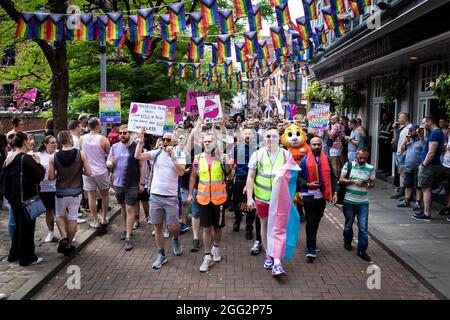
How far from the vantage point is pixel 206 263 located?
19.3 ft

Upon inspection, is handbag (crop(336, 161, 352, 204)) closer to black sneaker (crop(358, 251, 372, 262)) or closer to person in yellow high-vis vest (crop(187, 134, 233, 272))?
black sneaker (crop(358, 251, 372, 262))

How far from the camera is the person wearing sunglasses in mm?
5859

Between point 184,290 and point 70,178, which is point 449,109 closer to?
point 184,290

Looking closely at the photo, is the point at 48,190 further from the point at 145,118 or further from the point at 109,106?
the point at 109,106

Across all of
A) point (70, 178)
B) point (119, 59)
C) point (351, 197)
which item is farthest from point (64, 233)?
point (119, 59)

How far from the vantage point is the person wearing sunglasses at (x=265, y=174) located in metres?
5.86

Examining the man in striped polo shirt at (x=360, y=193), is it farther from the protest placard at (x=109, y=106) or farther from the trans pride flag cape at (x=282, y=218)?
the protest placard at (x=109, y=106)

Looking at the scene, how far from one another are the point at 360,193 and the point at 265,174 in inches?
63.2

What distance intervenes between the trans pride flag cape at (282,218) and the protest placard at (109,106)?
5690 mm

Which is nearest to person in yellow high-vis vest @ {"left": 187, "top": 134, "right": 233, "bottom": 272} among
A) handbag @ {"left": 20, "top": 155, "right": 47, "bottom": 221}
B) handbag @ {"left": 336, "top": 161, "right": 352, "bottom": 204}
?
handbag @ {"left": 336, "top": 161, "right": 352, "bottom": 204}

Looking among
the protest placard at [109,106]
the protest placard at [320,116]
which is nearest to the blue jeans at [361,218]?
the protest placard at [320,116]

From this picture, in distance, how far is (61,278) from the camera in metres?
5.66

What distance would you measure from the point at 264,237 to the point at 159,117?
7.93ft

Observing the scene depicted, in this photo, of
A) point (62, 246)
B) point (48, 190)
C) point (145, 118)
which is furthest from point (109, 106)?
point (62, 246)
